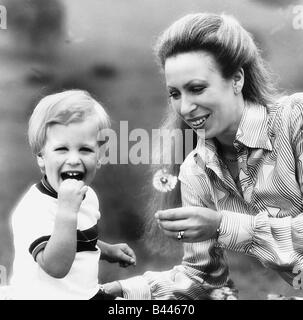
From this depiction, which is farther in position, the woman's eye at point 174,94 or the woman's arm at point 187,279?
the woman's arm at point 187,279

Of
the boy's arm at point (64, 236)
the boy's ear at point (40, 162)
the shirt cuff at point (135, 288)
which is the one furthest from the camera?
the shirt cuff at point (135, 288)

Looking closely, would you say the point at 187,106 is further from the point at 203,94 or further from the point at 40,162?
the point at 40,162

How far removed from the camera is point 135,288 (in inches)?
64.0

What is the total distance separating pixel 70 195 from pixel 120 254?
278 mm

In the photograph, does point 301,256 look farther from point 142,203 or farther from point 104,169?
point 104,169

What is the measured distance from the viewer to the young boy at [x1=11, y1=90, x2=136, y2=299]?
1427 mm

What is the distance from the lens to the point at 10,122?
1586 millimetres

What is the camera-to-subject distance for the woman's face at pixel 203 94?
1.47m

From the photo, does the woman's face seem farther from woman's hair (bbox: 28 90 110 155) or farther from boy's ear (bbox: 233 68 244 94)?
woman's hair (bbox: 28 90 110 155)

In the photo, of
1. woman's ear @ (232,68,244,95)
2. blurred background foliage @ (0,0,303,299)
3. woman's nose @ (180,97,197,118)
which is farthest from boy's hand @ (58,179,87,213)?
woman's ear @ (232,68,244,95)

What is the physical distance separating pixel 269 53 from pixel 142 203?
0.58 meters

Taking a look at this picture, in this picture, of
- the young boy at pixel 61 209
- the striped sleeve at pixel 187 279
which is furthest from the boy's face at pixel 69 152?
the striped sleeve at pixel 187 279

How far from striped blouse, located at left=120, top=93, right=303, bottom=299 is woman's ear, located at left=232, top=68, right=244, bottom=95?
0.21ft

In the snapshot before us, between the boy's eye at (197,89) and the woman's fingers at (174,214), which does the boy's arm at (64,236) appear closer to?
the woman's fingers at (174,214)
